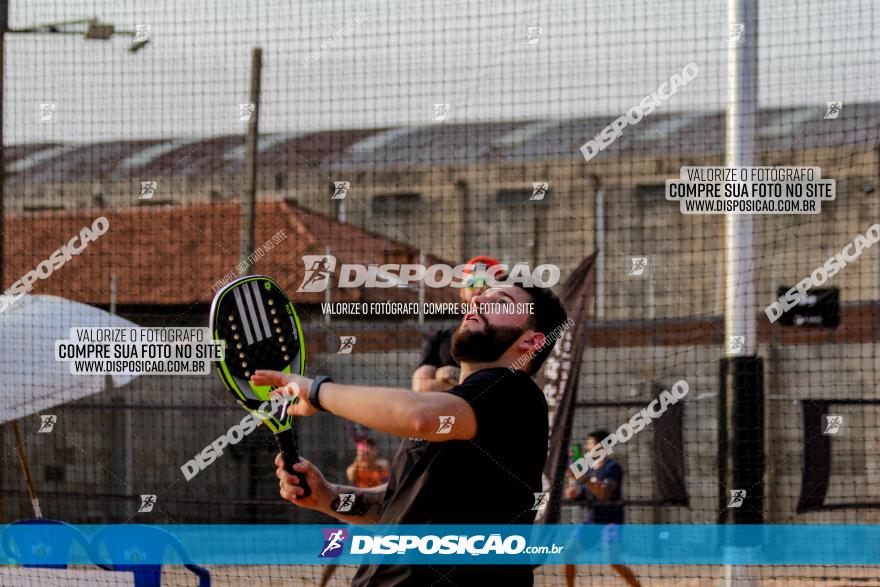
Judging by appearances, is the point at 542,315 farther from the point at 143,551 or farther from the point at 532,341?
the point at 143,551

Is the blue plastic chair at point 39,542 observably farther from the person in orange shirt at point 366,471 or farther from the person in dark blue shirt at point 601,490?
the person in dark blue shirt at point 601,490

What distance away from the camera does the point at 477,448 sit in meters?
3.01

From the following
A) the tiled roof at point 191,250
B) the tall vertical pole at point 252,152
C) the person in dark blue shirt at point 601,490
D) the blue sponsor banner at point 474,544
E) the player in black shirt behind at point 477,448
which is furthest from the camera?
the tiled roof at point 191,250

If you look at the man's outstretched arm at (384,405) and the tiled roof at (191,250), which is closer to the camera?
the man's outstretched arm at (384,405)

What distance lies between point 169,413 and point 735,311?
767 cm

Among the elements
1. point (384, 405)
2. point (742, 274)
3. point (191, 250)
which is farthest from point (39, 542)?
point (191, 250)

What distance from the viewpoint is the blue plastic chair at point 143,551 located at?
6172 mm

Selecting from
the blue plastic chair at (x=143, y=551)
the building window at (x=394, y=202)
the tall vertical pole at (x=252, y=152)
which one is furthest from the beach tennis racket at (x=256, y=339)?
the building window at (x=394, y=202)

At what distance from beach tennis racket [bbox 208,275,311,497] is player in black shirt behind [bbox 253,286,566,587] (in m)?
0.21

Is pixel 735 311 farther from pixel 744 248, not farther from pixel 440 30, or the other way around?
pixel 440 30

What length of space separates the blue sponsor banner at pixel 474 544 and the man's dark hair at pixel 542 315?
618mm

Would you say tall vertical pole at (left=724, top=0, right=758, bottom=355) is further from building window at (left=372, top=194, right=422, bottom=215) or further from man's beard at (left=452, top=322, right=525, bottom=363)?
building window at (left=372, top=194, right=422, bottom=215)

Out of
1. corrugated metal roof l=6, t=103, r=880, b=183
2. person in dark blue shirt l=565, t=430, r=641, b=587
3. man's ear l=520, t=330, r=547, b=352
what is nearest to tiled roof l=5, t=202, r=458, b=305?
corrugated metal roof l=6, t=103, r=880, b=183

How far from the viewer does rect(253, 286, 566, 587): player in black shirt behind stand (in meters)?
2.89
